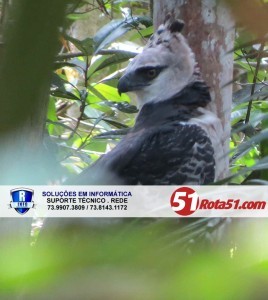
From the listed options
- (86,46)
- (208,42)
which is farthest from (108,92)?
(208,42)

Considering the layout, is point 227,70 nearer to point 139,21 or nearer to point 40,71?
point 139,21

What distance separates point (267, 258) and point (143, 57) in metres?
0.49

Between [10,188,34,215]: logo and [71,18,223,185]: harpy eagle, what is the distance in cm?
9

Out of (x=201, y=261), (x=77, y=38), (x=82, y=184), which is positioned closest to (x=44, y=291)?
(x=201, y=261)

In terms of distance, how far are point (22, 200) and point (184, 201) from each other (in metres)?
0.17

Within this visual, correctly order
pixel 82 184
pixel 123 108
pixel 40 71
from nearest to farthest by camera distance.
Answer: pixel 40 71 → pixel 82 184 → pixel 123 108

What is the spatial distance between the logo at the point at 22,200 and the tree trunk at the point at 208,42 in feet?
0.75

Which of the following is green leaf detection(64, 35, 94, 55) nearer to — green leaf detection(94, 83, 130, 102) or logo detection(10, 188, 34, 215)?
green leaf detection(94, 83, 130, 102)

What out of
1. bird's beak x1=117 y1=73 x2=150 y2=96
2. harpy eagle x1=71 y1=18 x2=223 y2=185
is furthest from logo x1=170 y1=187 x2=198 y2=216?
bird's beak x1=117 y1=73 x2=150 y2=96

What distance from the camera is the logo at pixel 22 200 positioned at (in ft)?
1.59

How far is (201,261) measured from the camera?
15cm

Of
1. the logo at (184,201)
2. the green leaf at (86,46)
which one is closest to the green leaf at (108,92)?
the green leaf at (86,46)

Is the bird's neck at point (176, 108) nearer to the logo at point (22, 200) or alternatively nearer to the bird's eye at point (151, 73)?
the bird's eye at point (151, 73)

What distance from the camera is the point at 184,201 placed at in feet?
1.82
